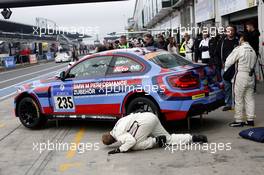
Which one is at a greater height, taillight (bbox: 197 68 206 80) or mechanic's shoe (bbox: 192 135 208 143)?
taillight (bbox: 197 68 206 80)

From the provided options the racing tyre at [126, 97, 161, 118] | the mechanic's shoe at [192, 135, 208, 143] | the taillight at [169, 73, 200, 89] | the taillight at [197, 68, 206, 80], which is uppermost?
the taillight at [197, 68, 206, 80]

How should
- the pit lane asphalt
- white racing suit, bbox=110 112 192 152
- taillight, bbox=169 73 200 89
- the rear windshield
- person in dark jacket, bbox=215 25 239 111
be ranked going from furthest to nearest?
person in dark jacket, bbox=215 25 239 111, the rear windshield, taillight, bbox=169 73 200 89, white racing suit, bbox=110 112 192 152, the pit lane asphalt

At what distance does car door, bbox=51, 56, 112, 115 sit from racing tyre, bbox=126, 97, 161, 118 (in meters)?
0.62

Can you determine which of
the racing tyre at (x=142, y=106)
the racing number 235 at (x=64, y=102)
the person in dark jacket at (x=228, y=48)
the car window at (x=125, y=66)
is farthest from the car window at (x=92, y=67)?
the person in dark jacket at (x=228, y=48)

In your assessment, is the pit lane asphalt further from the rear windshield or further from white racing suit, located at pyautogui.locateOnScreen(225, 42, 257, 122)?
the rear windshield

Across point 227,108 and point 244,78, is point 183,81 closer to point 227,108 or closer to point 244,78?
point 244,78

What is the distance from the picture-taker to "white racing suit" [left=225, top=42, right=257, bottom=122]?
7.98 m

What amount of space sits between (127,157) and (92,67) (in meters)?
2.65

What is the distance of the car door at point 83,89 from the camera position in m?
8.39

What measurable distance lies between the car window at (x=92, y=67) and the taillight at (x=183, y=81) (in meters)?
1.53

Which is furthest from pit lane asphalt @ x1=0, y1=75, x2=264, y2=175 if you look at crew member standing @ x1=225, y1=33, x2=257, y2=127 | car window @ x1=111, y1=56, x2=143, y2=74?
→ car window @ x1=111, y1=56, x2=143, y2=74

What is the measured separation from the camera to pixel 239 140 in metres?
7.15

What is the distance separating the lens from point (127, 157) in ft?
21.6

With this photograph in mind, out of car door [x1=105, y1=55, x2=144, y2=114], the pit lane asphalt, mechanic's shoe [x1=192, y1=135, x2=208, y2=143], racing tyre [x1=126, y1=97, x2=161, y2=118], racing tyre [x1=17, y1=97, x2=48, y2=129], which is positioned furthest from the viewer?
racing tyre [x1=17, y1=97, x2=48, y2=129]
